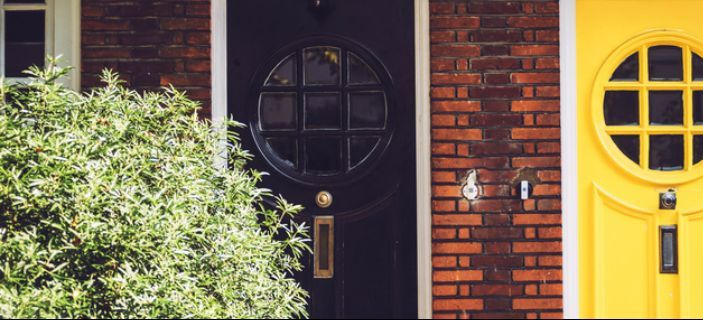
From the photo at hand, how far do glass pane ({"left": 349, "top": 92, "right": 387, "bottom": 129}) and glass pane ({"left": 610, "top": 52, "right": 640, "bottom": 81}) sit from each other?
144cm

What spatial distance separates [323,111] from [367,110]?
0.28 meters

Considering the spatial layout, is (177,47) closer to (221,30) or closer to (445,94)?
(221,30)

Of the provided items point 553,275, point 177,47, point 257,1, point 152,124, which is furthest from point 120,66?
point 553,275

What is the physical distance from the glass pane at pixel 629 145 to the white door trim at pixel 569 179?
0.91ft

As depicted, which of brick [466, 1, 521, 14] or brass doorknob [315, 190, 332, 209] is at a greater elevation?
brick [466, 1, 521, 14]

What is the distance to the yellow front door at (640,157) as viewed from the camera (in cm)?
557

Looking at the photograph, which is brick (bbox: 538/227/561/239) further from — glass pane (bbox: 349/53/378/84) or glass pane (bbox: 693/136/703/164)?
glass pane (bbox: 349/53/378/84)

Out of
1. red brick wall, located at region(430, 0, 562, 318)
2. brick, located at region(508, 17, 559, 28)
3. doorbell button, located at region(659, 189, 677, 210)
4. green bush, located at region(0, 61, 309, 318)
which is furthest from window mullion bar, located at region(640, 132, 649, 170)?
green bush, located at region(0, 61, 309, 318)

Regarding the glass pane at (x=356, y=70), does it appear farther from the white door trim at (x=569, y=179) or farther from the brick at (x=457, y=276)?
the brick at (x=457, y=276)

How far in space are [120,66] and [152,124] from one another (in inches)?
51.0

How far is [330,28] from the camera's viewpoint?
225 inches

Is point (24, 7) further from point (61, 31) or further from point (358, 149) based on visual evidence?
point (358, 149)

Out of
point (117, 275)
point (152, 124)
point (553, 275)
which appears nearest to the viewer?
point (117, 275)

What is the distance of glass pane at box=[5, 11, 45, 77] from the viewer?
5.68 m
